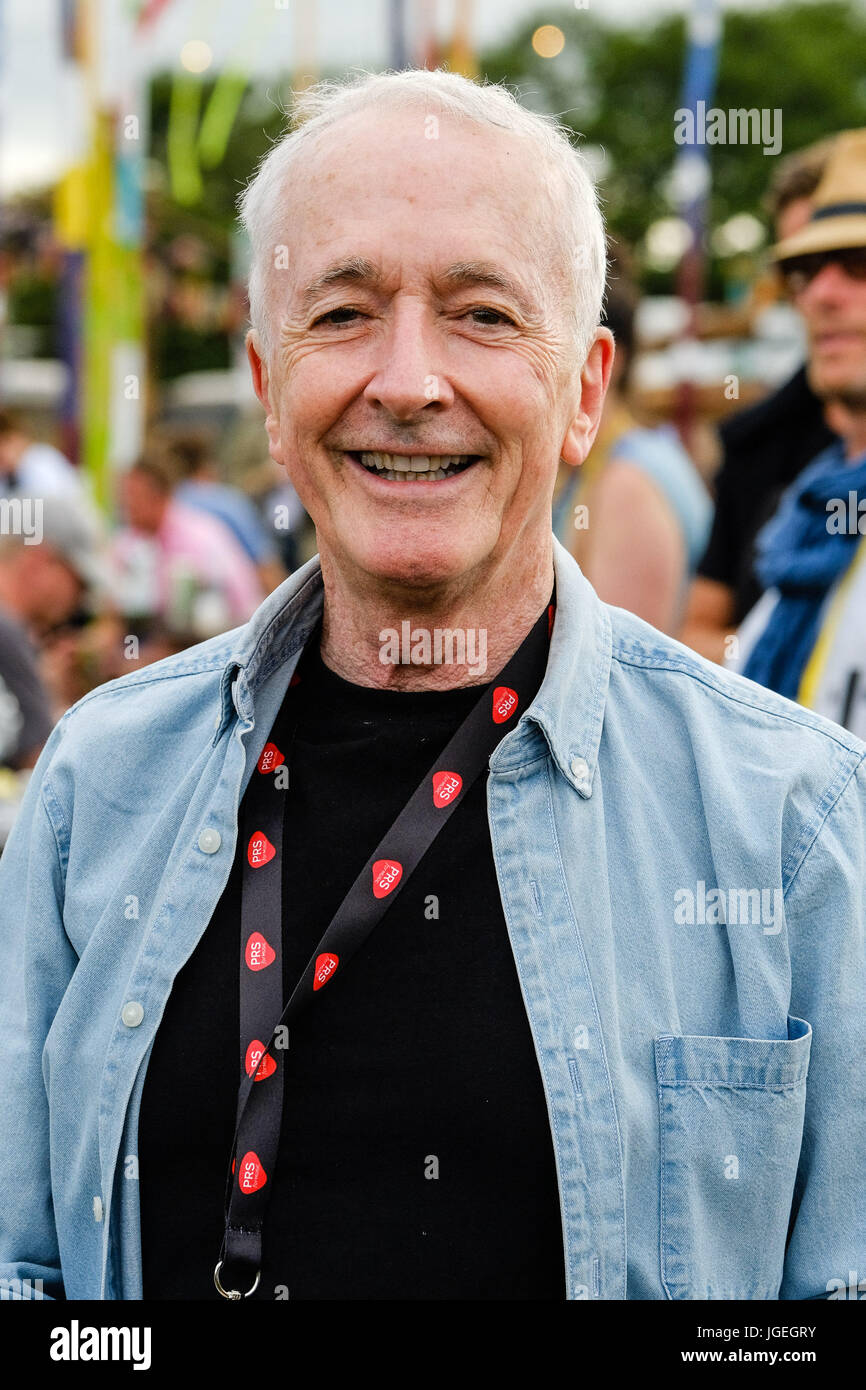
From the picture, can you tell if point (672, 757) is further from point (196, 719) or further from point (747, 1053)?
point (196, 719)

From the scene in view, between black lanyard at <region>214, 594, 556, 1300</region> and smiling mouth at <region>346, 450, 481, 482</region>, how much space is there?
0.25 m

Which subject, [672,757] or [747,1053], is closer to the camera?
[747,1053]

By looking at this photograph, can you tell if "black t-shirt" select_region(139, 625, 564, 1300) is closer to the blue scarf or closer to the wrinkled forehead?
the wrinkled forehead

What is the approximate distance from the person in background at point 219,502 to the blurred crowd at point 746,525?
60.0 inches

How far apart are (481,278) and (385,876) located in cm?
68

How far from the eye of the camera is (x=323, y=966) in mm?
1699

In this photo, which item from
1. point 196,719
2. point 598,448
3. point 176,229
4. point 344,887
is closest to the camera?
point 344,887

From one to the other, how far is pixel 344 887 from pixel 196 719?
34 cm

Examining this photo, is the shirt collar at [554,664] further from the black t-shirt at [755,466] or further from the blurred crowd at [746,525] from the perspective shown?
the black t-shirt at [755,466]

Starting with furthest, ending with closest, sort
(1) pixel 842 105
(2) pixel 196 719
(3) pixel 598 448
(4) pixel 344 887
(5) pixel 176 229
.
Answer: (1) pixel 842 105, (5) pixel 176 229, (3) pixel 598 448, (2) pixel 196 719, (4) pixel 344 887

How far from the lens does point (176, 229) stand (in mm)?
21297

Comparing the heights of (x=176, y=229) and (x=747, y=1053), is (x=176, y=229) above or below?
above

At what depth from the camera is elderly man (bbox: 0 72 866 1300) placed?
1659mm
